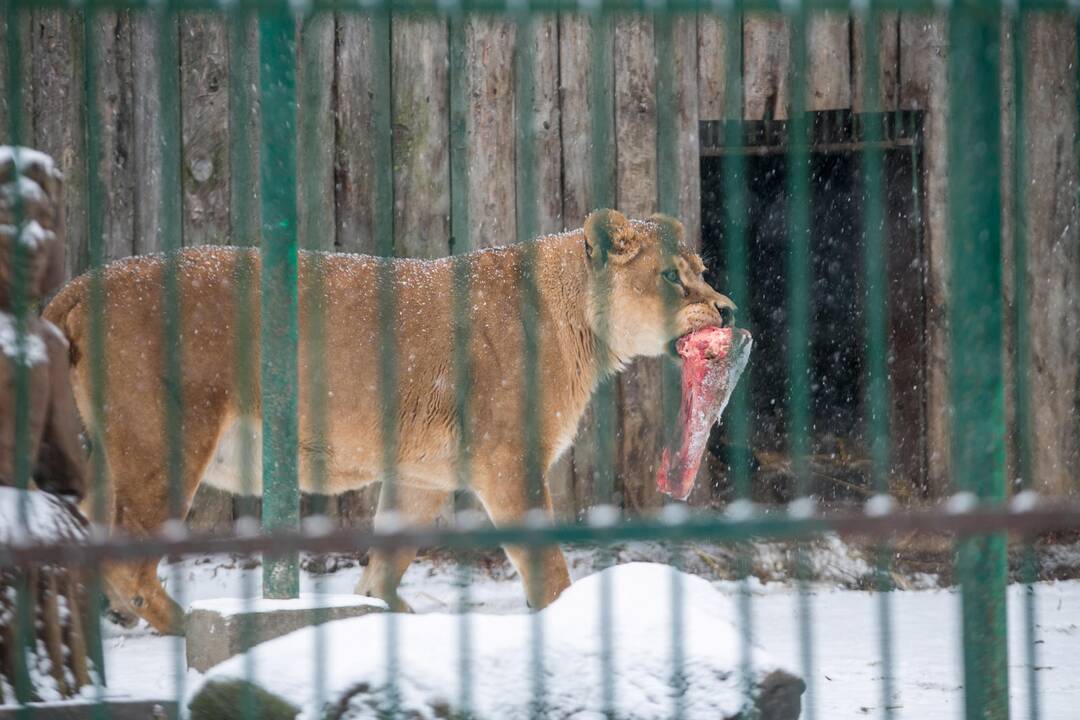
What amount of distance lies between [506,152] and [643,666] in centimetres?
358

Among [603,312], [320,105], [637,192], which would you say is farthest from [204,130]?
[603,312]

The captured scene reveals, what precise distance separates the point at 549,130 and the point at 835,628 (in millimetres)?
2392

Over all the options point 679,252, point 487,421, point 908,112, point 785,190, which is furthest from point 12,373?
point 785,190

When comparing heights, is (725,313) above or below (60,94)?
below

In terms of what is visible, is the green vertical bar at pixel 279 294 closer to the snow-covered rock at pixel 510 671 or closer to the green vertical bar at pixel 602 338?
the snow-covered rock at pixel 510 671

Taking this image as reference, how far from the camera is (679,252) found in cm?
529

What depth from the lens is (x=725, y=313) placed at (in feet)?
16.8

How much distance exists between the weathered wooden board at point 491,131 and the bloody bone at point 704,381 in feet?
5.04

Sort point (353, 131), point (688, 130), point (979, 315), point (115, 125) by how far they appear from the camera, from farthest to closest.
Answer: point (688, 130) < point (353, 131) < point (115, 125) < point (979, 315)

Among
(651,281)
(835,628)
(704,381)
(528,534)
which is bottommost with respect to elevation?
(835,628)

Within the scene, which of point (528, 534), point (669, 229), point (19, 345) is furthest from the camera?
point (669, 229)

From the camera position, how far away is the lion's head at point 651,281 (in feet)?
16.8

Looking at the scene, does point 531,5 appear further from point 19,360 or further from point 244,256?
point 244,256

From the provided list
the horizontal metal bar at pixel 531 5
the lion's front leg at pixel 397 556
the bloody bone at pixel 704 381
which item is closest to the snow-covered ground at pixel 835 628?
the lion's front leg at pixel 397 556
